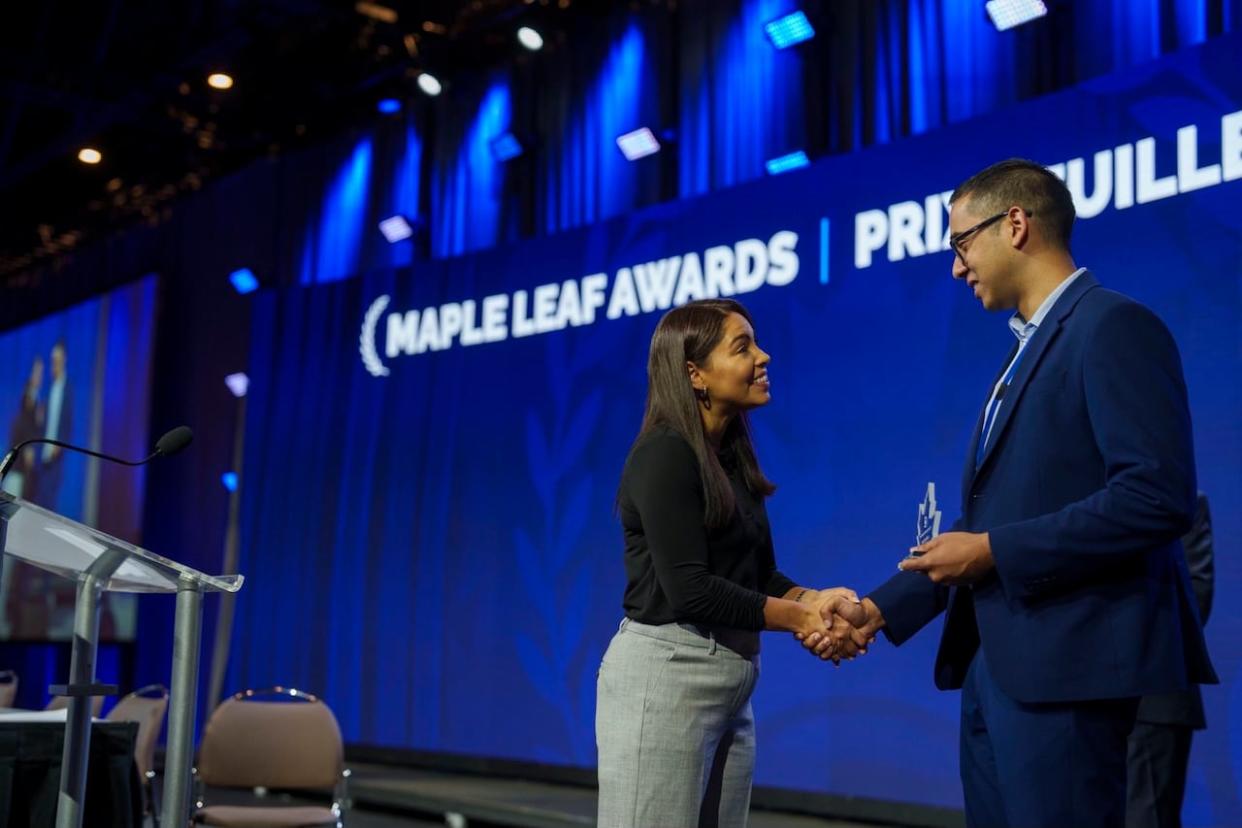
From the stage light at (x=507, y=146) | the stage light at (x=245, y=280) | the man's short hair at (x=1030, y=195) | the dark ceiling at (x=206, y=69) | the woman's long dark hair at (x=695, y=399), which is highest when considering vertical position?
the dark ceiling at (x=206, y=69)

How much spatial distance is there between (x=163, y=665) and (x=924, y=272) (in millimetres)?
6443

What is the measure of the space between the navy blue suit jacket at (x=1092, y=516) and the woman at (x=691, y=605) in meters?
0.45

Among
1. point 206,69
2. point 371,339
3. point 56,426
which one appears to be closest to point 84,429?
point 56,426

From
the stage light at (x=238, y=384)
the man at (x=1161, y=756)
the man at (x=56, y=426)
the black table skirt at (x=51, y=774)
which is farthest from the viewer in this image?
the man at (x=56, y=426)

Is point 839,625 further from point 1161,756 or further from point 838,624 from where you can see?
point 1161,756

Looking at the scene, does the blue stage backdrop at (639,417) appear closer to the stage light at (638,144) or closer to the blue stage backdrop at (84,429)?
the stage light at (638,144)

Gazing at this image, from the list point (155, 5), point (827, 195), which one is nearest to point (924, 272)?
point (827, 195)

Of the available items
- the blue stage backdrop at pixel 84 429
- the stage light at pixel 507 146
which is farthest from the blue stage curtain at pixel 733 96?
the blue stage backdrop at pixel 84 429

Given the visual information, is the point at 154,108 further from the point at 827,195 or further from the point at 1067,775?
the point at 1067,775

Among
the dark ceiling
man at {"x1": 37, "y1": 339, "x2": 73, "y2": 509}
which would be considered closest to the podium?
the dark ceiling

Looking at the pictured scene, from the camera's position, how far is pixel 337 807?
394 cm

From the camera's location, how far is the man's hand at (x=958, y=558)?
1.91 meters

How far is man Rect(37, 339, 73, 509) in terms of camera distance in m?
10.1

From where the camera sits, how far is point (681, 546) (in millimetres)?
2211
